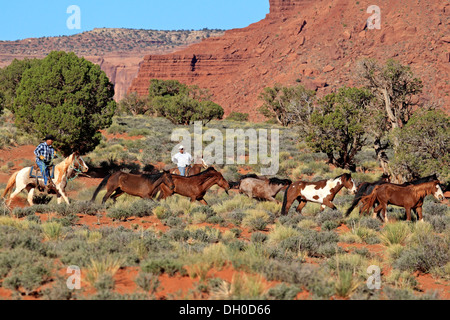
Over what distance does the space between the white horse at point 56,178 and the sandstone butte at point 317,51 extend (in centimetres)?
6448

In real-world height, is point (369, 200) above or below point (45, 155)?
below

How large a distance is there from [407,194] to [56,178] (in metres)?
11.6

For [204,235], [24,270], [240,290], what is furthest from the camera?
[204,235]

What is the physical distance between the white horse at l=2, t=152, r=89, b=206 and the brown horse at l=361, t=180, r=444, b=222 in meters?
9.93

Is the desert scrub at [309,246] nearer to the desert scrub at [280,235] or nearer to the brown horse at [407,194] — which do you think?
the desert scrub at [280,235]

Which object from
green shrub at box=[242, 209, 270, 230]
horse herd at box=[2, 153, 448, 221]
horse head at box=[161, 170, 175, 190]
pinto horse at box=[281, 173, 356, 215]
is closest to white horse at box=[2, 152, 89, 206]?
horse herd at box=[2, 153, 448, 221]

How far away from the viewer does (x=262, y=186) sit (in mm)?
17625

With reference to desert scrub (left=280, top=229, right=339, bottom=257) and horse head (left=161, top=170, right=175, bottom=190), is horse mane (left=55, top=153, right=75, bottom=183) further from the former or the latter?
desert scrub (left=280, top=229, right=339, bottom=257)

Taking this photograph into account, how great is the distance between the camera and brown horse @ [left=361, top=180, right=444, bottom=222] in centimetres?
1305

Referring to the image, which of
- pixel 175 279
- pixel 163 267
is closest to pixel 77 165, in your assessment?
pixel 163 267

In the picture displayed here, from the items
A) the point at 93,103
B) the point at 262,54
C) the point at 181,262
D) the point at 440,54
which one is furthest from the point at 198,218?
the point at 262,54

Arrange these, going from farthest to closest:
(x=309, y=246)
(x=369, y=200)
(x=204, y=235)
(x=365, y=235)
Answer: (x=369, y=200), (x=365, y=235), (x=204, y=235), (x=309, y=246)

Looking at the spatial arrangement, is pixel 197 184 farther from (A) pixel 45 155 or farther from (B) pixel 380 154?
(B) pixel 380 154
